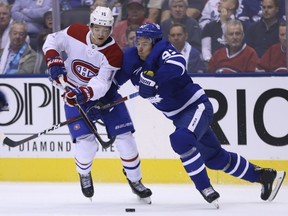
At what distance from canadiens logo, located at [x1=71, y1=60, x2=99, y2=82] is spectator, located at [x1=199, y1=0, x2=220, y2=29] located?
1.25m

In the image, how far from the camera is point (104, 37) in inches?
220

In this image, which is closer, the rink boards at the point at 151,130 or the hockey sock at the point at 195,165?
the hockey sock at the point at 195,165

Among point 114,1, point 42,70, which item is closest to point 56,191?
point 42,70

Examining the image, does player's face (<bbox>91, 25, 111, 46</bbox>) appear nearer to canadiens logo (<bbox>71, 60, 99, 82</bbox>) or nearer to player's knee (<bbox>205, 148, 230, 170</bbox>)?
canadiens logo (<bbox>71, 60, 99, 82</bbox>)

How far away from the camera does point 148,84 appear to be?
5098mm

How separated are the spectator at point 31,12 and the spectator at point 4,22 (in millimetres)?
48

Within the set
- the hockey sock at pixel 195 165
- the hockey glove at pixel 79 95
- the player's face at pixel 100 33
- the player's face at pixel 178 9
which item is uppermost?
the player's face at pixel 100 33

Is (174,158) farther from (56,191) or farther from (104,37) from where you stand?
(104,37)

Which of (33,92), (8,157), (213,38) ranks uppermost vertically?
(213,38)

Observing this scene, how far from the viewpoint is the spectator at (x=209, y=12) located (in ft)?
21.8

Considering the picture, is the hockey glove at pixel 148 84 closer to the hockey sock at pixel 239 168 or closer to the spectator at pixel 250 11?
the hockey sock at pixel 239 168

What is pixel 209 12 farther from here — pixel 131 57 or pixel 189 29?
pixel 131 57

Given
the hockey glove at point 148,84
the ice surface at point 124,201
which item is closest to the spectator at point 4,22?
the ice surface at point 124,201

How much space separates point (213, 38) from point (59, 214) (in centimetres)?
203
